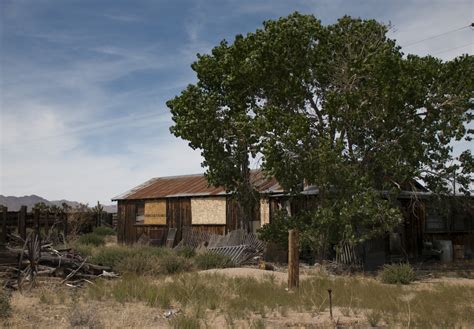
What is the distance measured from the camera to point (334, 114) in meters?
17.3

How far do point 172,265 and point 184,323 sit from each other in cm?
842

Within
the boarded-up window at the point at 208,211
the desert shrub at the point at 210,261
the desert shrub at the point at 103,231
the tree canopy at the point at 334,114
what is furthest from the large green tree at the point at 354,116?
the desert shrub at the point at 103,231

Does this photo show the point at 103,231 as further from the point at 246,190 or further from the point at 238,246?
the point at 246,190

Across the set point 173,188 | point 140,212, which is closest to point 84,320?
point 173,188

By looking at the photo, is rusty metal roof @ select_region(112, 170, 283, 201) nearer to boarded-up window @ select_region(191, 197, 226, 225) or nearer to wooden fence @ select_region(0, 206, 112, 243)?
boarded-up window @ select_region(191, 197, 226, 225)

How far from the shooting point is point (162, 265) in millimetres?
16875

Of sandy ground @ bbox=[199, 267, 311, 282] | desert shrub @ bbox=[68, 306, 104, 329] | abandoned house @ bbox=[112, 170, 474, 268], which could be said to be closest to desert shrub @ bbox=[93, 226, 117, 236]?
abandoned house @ bbox=[112, 170, 474, 268]

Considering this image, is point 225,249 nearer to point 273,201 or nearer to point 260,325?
point 273,201

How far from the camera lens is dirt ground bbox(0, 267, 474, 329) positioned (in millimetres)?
9281

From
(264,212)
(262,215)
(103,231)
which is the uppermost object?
(264,212)

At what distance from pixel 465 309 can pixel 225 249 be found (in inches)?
478

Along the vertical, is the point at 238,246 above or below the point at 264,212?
below

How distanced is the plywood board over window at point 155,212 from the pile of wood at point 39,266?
43.5 ft

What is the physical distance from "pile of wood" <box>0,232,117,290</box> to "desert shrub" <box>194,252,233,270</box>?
3.77 meters
